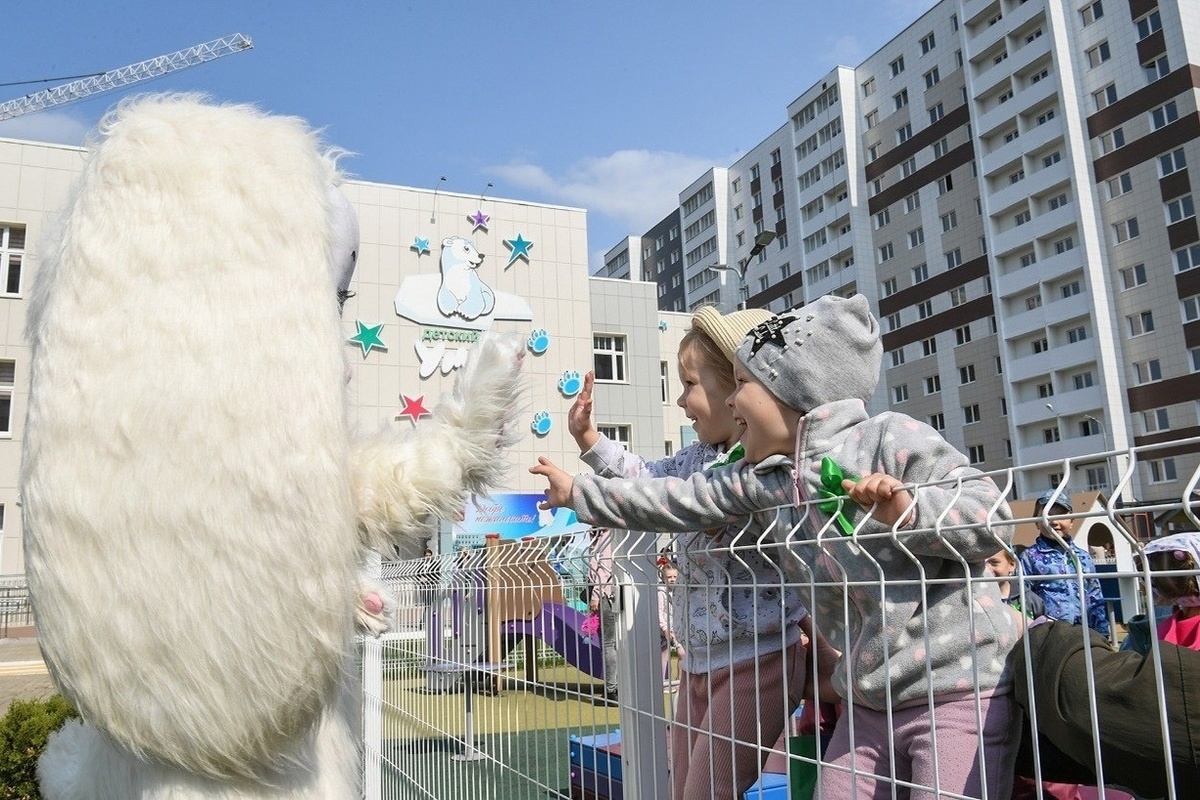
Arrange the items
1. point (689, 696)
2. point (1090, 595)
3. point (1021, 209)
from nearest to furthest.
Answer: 1. point (1090, 595)
2. point (689, 696)
3. point (1021, 209)

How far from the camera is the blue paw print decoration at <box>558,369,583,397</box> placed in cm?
2388

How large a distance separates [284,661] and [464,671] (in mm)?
1513

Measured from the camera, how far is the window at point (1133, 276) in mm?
34875

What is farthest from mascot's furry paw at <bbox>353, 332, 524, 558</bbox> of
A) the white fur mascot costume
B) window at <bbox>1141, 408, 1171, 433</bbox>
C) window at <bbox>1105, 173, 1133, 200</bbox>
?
window at <bbox>1105, 173, 1133, 200</bbox>

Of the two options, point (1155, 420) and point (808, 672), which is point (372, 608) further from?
point (1155, 420)

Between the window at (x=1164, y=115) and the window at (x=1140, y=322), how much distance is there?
720cm

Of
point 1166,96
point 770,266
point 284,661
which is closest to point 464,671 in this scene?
point 284,661

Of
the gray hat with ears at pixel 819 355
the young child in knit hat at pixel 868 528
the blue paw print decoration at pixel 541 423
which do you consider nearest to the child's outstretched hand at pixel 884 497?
the young child in knit hat at pixel 868 528

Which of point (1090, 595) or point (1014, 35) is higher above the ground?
point (1014, 35)

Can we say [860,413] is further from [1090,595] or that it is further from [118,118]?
[118,118]

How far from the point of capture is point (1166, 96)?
34062 mm

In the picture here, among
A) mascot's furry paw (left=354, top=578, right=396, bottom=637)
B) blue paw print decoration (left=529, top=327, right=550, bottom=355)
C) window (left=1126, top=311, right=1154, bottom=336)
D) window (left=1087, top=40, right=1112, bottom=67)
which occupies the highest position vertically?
window (left=1087, top=40, right=1112, bottom=67)

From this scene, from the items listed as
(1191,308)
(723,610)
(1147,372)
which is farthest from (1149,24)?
(723,610)

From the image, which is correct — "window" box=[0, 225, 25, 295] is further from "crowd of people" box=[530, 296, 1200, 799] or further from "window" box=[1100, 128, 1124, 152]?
"window" box=[1100, 128, 1124, 152]
